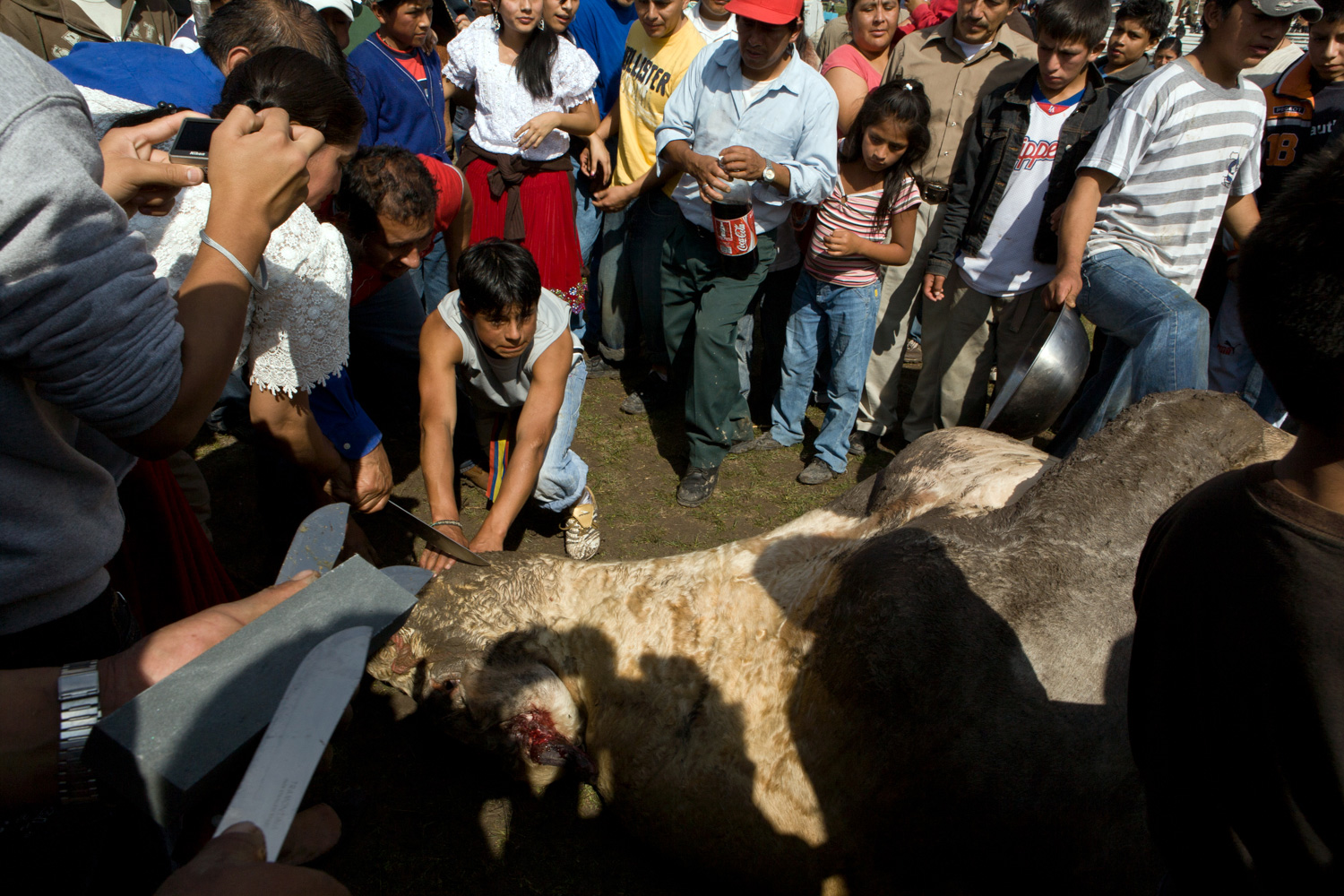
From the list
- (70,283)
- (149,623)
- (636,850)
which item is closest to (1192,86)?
(636,850)

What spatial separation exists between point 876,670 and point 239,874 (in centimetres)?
128

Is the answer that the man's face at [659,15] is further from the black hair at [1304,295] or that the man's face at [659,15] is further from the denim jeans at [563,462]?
the black hair at [1304,295]

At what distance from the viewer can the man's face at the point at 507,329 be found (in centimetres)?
284

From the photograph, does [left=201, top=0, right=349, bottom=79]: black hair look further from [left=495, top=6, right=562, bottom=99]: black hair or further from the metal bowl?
the metal bowl

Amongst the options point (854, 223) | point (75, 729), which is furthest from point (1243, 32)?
point (75, 729)

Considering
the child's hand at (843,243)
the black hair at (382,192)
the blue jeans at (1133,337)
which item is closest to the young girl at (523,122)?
the black hair at (382,192)

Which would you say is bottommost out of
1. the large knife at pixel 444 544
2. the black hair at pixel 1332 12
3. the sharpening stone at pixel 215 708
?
the large knife at pixel 444 544

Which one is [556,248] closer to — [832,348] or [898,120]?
[832,348]

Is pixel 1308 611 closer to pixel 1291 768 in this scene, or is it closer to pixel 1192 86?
pixel 1291 768

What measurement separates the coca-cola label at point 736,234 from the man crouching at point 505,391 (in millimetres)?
813

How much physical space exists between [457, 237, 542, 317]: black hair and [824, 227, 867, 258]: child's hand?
5.25 ft

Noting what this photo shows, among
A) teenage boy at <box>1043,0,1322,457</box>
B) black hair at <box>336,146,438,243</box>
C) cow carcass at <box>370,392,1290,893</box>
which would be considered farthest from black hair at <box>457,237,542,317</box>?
teenage boy at <box>1043,0,1322,457</box>

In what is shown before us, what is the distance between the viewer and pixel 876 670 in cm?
170

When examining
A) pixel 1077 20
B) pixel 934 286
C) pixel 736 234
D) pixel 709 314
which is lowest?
pixel 709 314
